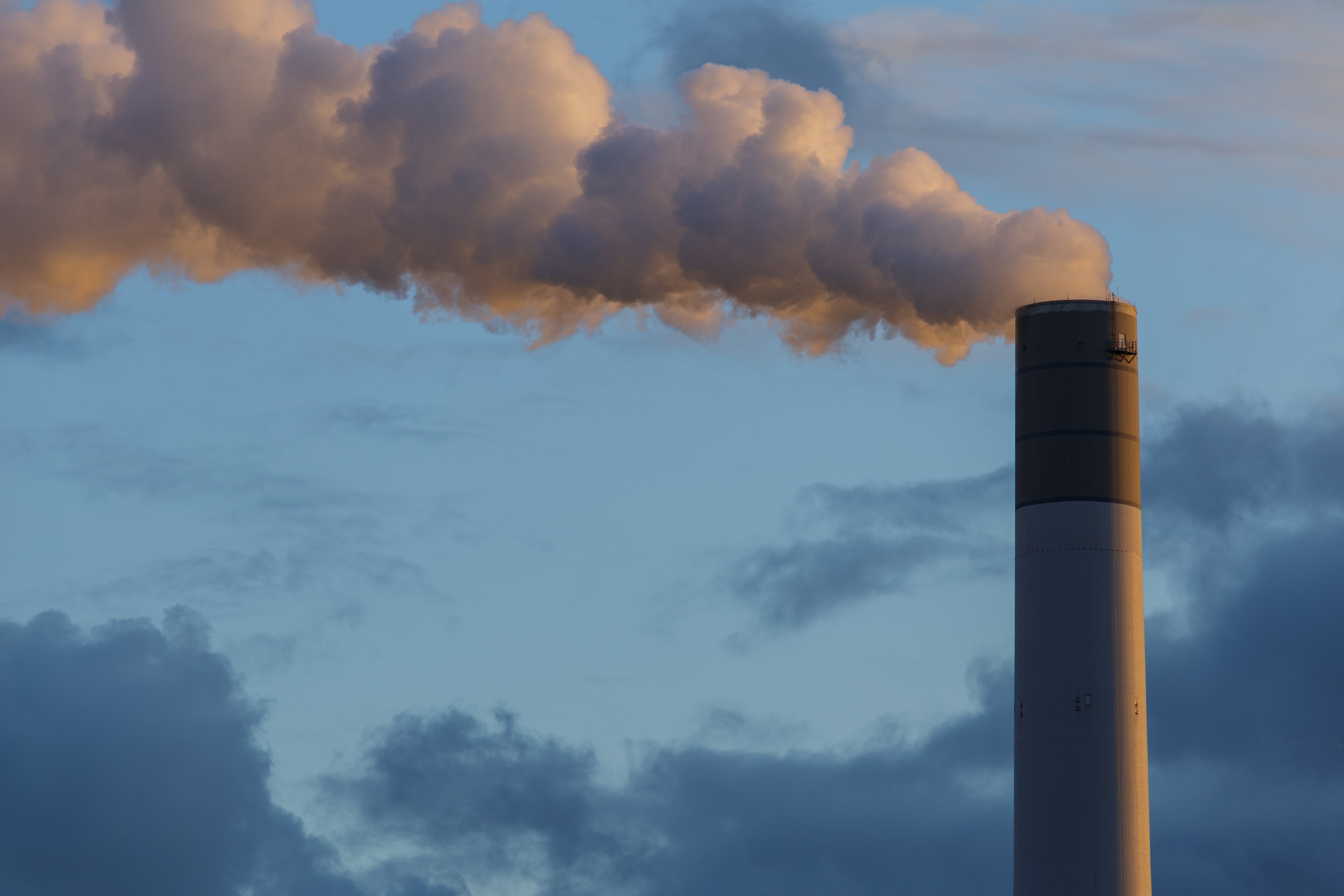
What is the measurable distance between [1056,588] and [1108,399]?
834cm

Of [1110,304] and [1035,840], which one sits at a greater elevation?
[1110,304]

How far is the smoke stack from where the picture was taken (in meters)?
82.3

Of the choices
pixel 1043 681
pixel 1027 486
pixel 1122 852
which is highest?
pixel 1027 486

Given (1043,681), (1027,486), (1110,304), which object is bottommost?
(1043,681)

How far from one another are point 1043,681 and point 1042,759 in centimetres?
322

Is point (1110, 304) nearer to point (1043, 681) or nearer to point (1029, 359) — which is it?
point (1029, 359)

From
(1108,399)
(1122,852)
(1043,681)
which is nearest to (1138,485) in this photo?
(1108,399)

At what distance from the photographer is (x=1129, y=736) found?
83.1 metres

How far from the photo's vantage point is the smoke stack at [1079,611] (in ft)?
270

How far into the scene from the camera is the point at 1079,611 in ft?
275

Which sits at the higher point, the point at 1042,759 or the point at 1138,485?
the point at 1138,485

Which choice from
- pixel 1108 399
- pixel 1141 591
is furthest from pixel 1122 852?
pixel 1108 399

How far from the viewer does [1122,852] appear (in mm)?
82062

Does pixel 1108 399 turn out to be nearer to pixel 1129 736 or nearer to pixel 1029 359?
pixel 1029 359
